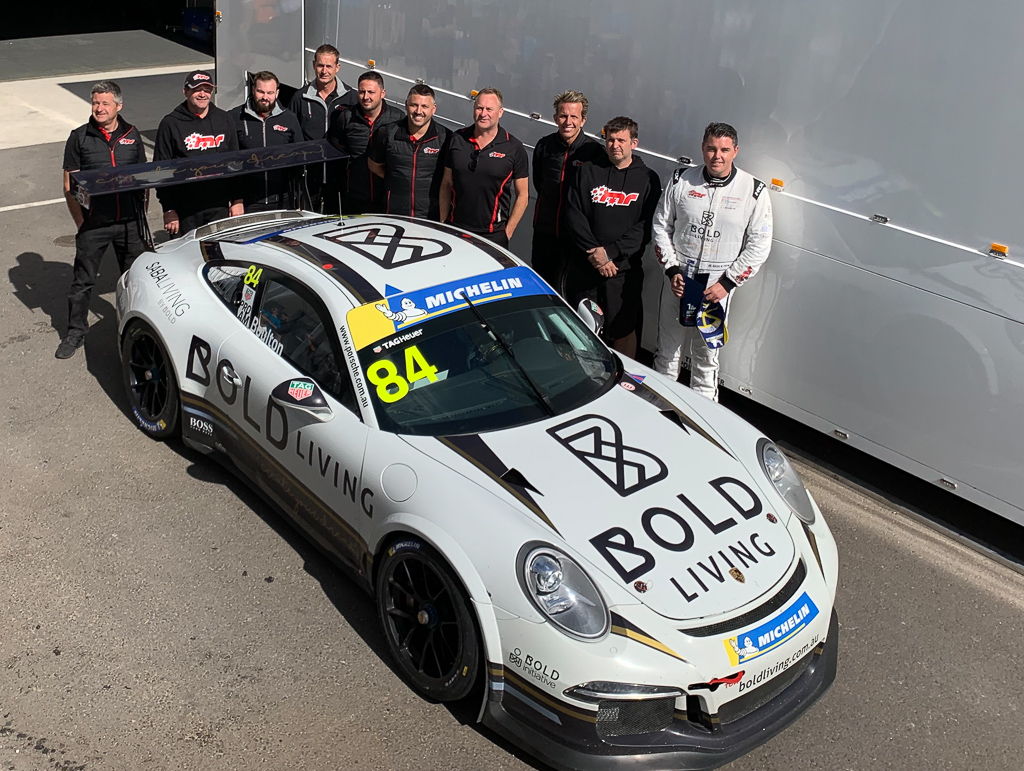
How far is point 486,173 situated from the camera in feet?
23.3

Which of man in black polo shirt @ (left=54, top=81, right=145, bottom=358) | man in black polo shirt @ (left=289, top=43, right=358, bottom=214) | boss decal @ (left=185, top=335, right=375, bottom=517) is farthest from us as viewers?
man in black polo shirt @ (left=289, top=43, right=358, bottom=214)

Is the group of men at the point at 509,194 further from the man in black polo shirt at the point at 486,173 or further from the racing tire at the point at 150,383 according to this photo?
the racing tire at the point at 150,383

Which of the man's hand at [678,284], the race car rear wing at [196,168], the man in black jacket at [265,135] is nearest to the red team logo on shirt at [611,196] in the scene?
the man's hand at [678,284]

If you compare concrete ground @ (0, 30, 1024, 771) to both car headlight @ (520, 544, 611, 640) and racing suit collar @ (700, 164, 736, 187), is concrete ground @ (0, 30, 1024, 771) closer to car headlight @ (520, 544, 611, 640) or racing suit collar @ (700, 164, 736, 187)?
car headlight @ (520, 544, 611, 640)

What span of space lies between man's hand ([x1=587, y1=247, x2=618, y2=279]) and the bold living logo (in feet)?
7.05

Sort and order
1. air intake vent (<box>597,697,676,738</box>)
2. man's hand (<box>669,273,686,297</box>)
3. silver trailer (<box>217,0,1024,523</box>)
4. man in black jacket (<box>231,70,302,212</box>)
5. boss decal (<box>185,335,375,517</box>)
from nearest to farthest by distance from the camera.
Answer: air intake vent (<box>597,697,676,738</box>)
boss decal (<box>185,335,375,517</box>)
silver trailer (<box>217,0,1024,523</box>)
man's hand (<box>669,273,686,297</box>)
man in black jacket (<box>231,70,302,212</box>)

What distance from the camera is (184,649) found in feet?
15.0

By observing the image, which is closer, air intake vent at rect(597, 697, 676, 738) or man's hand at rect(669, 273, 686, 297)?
air intake vent at rect(597, 697, 676, 738)

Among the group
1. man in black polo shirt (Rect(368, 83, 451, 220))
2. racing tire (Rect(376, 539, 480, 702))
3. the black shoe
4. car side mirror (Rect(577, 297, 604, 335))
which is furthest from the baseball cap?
racing tire (Rect(376, 539, 480, 702))

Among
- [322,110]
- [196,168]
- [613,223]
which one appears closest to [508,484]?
[613,223]

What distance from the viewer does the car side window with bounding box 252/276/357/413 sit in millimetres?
4832

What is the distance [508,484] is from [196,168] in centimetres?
Result: 373

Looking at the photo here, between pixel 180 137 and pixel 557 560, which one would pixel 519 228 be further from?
pixel 557 560

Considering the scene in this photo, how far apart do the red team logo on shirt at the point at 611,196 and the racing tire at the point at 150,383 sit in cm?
281
